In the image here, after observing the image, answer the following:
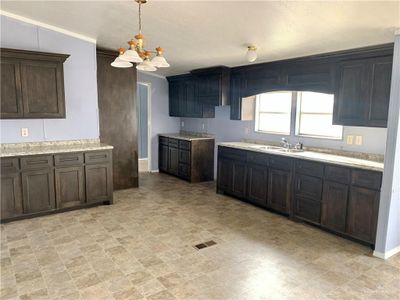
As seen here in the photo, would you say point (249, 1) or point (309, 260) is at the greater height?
point (249, 1)

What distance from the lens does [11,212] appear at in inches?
152

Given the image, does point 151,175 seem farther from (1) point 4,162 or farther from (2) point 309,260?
(2) point 309,260

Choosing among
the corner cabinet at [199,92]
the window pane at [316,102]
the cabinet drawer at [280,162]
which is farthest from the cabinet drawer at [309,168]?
the corner cabinet at [199,92]

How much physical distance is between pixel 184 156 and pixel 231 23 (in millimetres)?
3426

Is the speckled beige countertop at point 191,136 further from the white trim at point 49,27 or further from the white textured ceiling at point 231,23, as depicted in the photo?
the white trim at point 49,27

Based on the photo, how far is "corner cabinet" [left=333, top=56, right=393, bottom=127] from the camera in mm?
3191

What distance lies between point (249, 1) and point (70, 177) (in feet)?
11.0

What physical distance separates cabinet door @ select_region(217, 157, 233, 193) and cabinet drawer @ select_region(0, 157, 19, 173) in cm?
307

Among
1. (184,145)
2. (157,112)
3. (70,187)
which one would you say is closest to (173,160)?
(184,145)

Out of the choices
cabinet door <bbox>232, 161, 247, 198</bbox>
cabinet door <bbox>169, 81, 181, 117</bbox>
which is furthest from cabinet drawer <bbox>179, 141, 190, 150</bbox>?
cabinet door <bbox>232, 161, 247, 198</bbox>

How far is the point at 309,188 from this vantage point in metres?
3.79

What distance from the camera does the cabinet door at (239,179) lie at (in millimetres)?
4738

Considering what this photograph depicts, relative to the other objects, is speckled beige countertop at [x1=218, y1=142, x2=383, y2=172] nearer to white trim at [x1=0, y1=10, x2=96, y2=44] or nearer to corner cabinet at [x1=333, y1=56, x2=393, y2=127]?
corner cabinet at [x1=333, y1=56, x2=393, y2=127]

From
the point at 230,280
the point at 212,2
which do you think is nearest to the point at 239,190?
the point at 230,280
